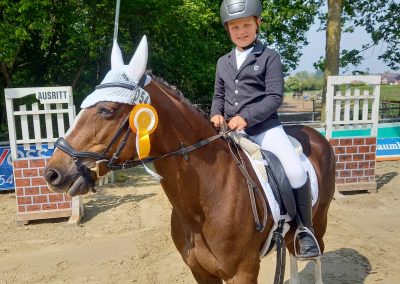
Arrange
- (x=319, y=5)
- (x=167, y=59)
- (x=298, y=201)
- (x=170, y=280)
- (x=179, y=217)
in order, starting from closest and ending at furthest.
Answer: (x=179, y=217), (x=298, y=201), (x=170, y=280), (x=167, y=59), (x=319, y=5)

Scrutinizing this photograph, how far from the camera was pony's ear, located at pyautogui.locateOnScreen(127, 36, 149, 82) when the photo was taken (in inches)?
76.3

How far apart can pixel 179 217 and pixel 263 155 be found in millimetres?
742

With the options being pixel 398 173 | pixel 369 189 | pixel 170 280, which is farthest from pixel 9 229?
pixel 398 173

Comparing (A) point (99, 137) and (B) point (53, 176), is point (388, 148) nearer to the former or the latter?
(A) point (99, 137)

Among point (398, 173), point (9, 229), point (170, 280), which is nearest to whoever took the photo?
point (170, 280)

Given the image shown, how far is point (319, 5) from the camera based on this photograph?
17172 mm

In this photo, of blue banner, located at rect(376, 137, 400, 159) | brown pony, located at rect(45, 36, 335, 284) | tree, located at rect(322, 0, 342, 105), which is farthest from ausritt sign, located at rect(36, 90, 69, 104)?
tree, located at rect(322, 0, 342, 105)

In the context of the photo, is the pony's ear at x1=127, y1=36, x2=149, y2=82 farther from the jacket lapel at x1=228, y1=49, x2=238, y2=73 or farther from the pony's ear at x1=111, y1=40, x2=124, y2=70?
the jacket lapel at x1=228, y1=49, x2=238, y2=73

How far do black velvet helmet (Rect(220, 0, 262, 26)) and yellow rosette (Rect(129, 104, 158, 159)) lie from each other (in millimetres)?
1062

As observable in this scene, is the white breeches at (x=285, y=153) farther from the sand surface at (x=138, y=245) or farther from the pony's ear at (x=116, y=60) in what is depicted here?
the sand surface at (x=138, y=245)

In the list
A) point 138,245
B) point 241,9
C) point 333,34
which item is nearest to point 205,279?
point 241,9

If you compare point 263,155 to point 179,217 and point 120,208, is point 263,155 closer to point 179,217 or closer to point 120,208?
point 179,217

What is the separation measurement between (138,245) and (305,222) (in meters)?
3.15

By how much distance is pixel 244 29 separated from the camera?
2.64m
